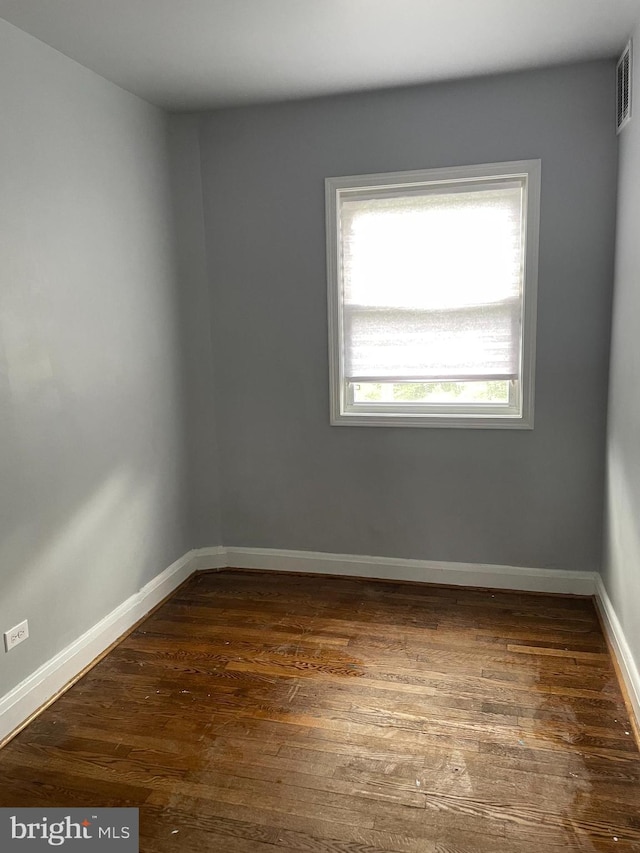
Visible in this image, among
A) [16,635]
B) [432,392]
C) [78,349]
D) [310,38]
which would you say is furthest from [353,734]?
[310,38]

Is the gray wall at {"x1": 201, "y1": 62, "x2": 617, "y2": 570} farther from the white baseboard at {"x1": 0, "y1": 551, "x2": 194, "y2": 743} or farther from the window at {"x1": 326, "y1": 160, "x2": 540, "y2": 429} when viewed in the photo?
the white baseboard at {"x1": 0, "y1": 551, "x2": 194, "y2": 743}

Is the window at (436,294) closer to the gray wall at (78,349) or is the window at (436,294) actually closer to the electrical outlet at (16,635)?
the gray wall at (78,349)

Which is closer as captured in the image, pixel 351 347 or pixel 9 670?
pixel 9 670

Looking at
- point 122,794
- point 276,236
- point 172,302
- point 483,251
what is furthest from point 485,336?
point 122,794

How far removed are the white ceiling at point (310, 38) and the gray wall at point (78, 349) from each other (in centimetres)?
20

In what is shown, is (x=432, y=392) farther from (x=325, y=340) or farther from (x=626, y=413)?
(x=626, y=413)

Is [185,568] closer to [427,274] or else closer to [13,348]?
[13,348]

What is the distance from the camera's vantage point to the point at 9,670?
2.52 metres

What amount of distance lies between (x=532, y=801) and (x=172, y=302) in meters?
2.97

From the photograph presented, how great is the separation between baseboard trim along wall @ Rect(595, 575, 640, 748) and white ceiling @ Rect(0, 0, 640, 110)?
8.47ft

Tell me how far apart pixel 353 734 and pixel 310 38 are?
9.23ft

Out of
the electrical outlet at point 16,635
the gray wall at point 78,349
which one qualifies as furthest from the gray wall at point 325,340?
the electrical outlet at point 16,635

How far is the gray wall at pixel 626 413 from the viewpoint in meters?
2.65

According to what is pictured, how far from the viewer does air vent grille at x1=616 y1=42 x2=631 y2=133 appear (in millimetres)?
2840
